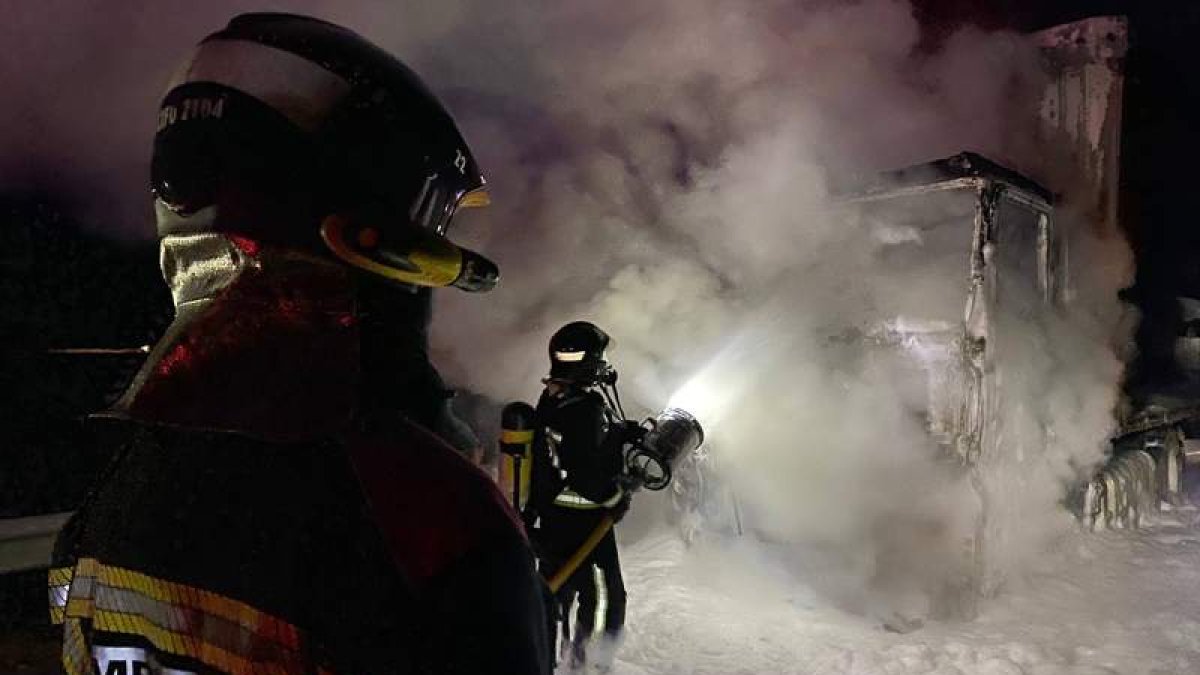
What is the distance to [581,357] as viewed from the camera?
4.80m

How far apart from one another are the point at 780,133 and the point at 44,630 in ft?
23.9

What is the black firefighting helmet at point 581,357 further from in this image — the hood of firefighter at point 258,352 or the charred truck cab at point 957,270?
the hood of firefighter at point 258,352

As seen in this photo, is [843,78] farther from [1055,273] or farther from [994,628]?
[994,628]

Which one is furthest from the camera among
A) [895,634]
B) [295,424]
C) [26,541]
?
[895,634]

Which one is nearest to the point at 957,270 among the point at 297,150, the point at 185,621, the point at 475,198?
the point at 475,198

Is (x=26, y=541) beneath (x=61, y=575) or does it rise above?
beneath

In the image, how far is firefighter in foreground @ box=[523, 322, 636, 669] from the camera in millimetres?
4633

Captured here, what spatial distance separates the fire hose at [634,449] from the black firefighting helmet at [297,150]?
3.31 m

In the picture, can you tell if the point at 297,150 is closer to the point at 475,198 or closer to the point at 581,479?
the point at 475,198

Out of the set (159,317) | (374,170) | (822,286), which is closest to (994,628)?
(822,286)

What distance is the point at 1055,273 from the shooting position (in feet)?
24.2

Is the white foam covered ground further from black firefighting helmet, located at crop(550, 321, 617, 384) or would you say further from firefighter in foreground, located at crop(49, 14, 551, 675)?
firefighter in foreground, located at crop(49, 14, 551, 675)

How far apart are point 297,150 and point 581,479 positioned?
3637 mm

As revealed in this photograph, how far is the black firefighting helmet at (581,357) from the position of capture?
480cm
